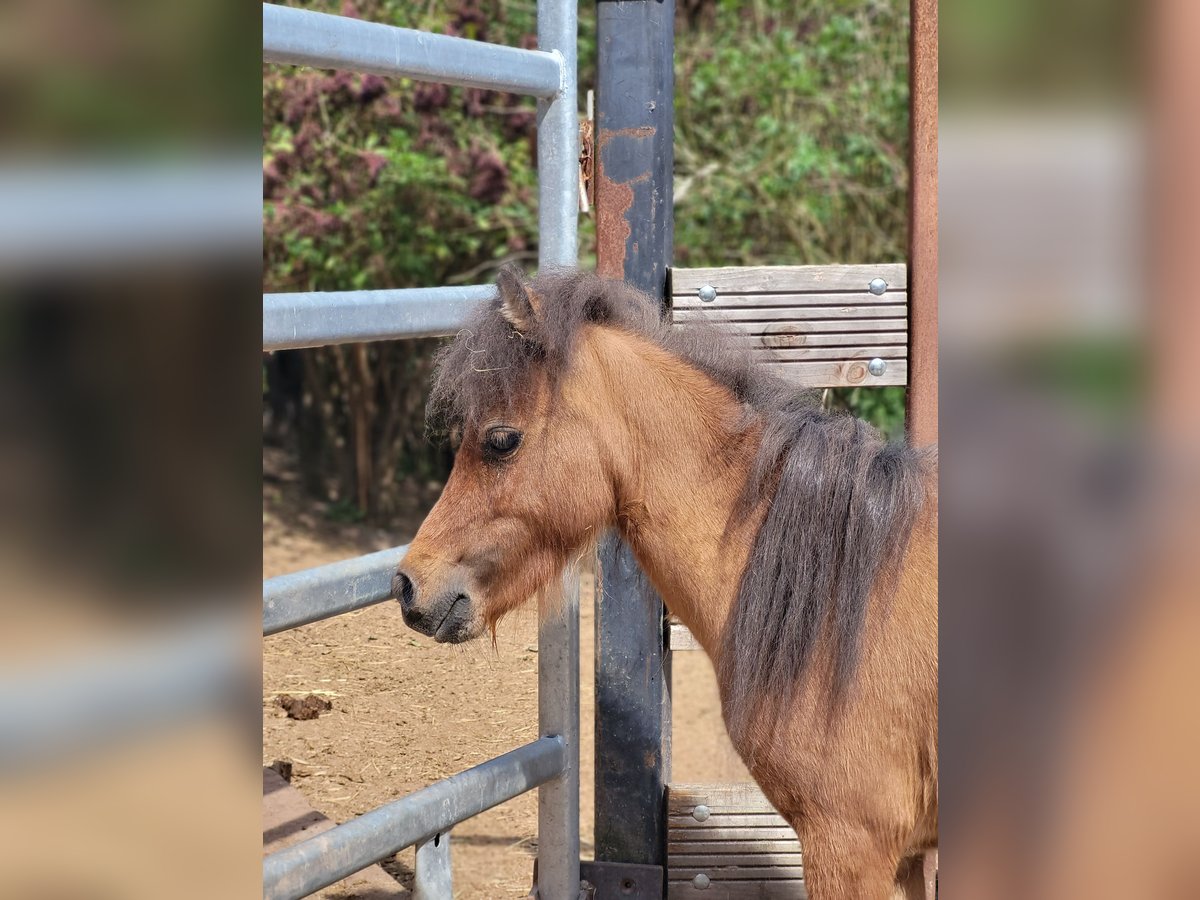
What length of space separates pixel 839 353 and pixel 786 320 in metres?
0.14

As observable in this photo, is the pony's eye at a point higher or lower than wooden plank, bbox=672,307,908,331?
lower

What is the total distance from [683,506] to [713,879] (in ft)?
3.61

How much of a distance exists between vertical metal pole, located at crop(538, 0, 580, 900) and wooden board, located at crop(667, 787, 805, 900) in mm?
269

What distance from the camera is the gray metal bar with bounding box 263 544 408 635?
188cm

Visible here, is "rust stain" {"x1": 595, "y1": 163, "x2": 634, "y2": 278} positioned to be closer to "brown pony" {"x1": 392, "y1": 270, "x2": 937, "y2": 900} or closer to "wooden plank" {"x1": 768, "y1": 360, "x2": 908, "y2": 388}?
"brown pony" {"x1": 392, "y1": 270, "x2": 937, "y2": 900}

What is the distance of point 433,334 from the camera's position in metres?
2.33

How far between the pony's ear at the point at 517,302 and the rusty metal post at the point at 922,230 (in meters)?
0.92

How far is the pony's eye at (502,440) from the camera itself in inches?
89.8

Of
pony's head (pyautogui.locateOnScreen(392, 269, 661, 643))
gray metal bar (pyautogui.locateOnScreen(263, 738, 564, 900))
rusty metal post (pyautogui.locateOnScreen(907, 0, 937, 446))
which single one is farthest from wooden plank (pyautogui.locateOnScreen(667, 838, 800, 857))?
rusty metal post (pyautogui.locateOnScreen(907, 0, 937, 446))

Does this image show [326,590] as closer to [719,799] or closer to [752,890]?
[719,799]
